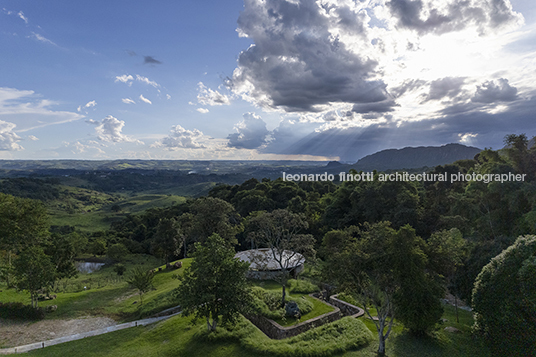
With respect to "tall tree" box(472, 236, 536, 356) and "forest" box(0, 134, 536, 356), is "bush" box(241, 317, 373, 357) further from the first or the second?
"tall tree" box(472, 236, 536, 356)

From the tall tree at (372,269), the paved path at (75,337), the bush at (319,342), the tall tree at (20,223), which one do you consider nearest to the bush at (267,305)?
the bush at (319,342)

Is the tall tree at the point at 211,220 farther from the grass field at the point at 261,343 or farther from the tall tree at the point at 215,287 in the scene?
the tall tree at the point at 215,287

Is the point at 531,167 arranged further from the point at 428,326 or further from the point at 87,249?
the point at 87,249

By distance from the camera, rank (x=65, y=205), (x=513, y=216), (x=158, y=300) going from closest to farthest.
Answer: (x=158, y=300)
(x=513, y=216)
(x=65, y=205)

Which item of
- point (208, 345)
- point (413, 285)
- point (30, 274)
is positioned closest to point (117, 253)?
point (30, 274)

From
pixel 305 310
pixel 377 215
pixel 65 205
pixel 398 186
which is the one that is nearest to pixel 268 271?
pixel 305 310

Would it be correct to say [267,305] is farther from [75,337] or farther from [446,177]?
[446,177]

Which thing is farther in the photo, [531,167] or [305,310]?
[531,167]
